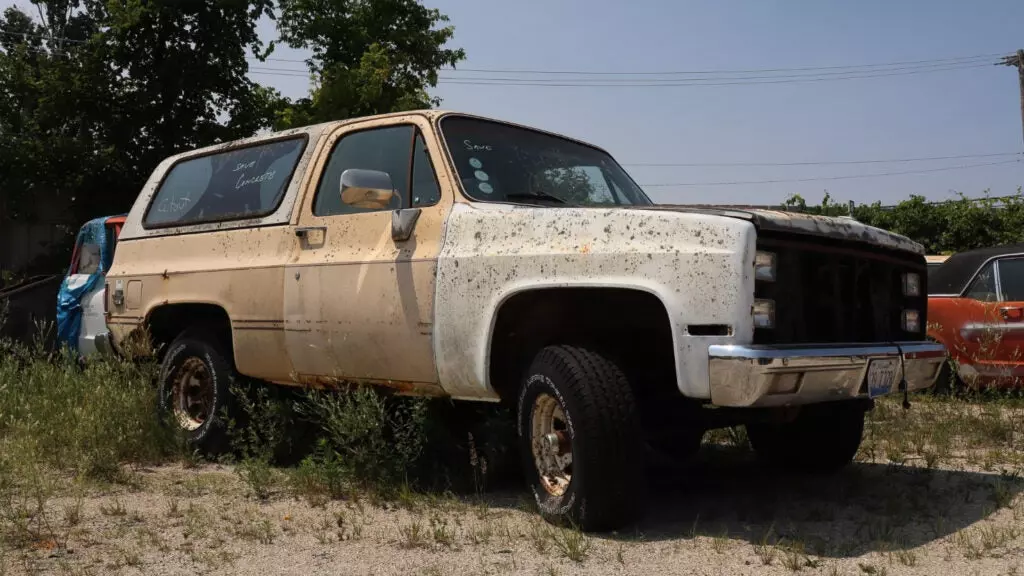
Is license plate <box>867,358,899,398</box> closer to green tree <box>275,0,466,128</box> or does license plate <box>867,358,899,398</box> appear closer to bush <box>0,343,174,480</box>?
bush <box>0,343,174,480</box>

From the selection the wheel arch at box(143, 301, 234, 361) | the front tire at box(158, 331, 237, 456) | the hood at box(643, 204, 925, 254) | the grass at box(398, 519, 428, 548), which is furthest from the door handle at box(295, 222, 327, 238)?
the hood at box(643, 204, 925, 254)

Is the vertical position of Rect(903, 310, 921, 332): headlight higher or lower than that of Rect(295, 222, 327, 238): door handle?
Answer: lower

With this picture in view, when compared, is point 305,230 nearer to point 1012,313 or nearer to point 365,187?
point 365,187

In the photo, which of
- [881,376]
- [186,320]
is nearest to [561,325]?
[881,376]

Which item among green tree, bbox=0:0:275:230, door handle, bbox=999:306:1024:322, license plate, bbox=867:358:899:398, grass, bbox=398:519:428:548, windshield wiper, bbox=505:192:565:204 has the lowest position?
grass, bbox=398:519:428:548

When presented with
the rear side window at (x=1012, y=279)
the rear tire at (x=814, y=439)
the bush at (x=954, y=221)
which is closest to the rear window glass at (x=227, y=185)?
the rear tire at (x=814, y=439)

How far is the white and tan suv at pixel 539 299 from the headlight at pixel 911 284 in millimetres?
11

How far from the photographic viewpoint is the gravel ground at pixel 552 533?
10.9 feet

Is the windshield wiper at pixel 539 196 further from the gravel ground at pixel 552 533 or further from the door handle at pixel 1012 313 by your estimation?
the door handle at pixel 1012 313

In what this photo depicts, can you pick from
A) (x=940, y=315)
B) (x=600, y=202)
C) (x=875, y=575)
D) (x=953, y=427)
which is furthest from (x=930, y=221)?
(x=875, y=575)

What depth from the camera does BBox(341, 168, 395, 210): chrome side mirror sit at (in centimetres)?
410

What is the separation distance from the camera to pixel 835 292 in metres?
3.78

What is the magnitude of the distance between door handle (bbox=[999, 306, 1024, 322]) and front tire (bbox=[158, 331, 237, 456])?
5994 millimetres

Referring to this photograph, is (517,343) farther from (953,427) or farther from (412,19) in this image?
(412,19)
